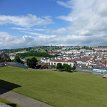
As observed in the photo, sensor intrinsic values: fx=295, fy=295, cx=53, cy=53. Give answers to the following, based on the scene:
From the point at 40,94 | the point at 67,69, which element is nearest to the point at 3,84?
the point at 40,94

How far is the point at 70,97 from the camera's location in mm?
26891

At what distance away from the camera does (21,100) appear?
77.8 feet

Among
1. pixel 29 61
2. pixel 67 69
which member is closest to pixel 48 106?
pixel 67 69

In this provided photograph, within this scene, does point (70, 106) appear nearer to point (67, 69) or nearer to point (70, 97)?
point (70, 97)

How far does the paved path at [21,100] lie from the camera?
22438mm

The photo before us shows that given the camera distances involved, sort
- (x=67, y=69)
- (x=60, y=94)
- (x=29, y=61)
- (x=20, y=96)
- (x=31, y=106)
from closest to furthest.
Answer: (x=31, y=106) < (x=20, y=96) < (x=60, y=94) < (x=67, y=69) < (x=29, y=61)

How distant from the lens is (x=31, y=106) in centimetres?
2170

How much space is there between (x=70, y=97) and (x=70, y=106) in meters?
3.79

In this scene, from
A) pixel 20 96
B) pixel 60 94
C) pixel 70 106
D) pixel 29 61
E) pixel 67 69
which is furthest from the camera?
pixel 29 61

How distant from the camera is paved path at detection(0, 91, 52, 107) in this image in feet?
73.6

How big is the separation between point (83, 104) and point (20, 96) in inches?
215

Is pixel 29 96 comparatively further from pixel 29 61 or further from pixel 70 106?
pixel 29 61

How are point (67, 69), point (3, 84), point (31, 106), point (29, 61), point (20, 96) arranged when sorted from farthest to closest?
point (29, 61) < point (67, 69) < point (3, 84) < point (20, 96) < point (31, 106)

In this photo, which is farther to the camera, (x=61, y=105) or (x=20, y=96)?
(x=20, y=96)
